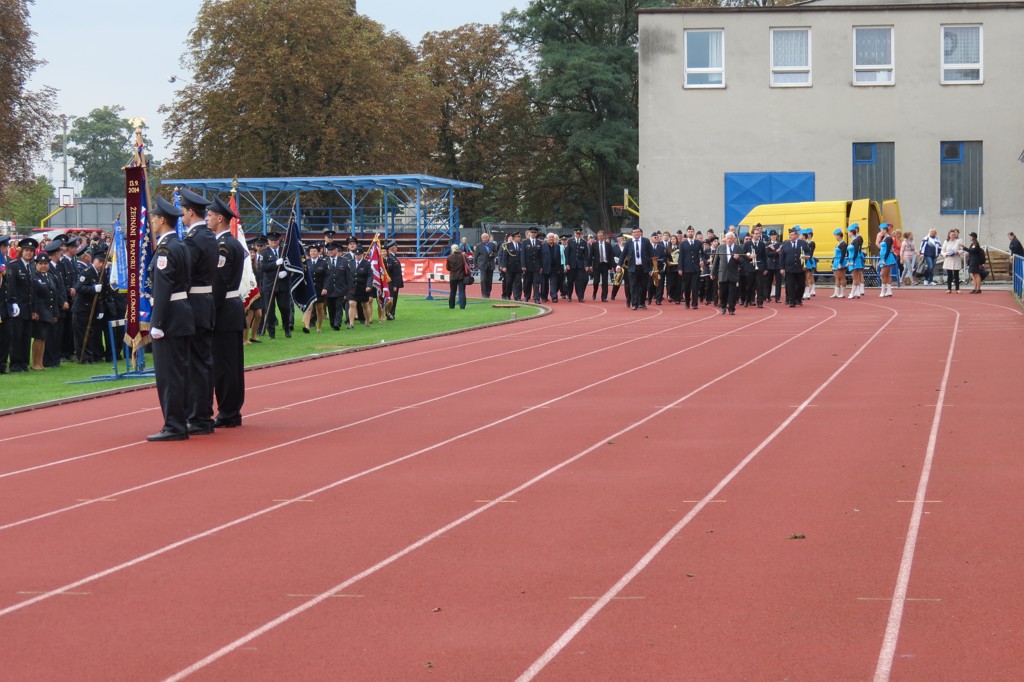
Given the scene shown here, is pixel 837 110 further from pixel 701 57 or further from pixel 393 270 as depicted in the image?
pixel 393 270

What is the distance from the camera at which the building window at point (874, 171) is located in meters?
46.0

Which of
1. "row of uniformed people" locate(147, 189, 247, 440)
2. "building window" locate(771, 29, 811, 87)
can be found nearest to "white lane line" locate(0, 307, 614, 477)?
"row of uniformed people" locate(147, 189, 247, 440)

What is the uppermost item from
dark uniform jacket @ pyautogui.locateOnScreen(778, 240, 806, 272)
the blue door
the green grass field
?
the blue door

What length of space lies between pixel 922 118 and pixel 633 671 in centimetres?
4377

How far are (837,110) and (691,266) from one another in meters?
16.9

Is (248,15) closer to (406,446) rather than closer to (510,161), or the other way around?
(510,161)

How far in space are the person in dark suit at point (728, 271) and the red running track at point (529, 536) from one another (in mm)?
13785

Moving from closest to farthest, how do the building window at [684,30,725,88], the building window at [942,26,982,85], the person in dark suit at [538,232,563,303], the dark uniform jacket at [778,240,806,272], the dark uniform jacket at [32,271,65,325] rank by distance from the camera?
1. the dark uniform jacket at [32,271,65,325]
2. the dark uniform jacket at [778,240,806,272]
3. the person in dark suit at [538,232,563,303]
4. the building window at [942,26,982,85]
5. the building window at [684,30,725,88]

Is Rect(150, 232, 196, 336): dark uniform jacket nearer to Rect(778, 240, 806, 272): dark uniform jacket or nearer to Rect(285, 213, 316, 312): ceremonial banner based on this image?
Rect(285, 213, 316, 312): ceremonial banner

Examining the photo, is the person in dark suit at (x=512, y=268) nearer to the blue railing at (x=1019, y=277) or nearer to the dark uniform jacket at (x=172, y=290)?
the blue railing at (x=1019, y=277)

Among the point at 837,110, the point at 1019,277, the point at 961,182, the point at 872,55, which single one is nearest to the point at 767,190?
the point at 837,110

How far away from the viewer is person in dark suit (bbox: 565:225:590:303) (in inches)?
1427

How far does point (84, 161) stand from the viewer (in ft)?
503

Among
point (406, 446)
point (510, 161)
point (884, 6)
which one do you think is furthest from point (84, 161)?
point (406, 446)
